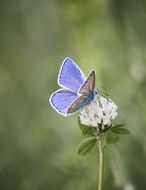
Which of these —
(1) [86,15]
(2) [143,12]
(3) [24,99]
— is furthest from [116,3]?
(3) [24,99]

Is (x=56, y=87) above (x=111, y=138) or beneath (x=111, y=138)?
above

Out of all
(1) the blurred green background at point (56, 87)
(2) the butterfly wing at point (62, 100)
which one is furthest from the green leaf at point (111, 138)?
(1) the blurred green background at point (56, 87)

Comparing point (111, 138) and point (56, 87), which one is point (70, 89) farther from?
point (56, 87)

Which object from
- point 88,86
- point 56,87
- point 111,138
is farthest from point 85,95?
point 56,87

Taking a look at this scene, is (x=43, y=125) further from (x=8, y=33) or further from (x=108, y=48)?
(x=8, y=33)

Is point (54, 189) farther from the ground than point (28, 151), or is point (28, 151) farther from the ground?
point (28, 151)

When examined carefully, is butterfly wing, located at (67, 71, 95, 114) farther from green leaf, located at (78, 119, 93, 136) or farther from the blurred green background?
the blurred green background
